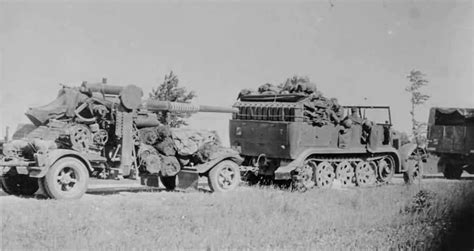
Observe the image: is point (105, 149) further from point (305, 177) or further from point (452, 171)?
point (452, 171)

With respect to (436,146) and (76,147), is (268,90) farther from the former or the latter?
(436,146)

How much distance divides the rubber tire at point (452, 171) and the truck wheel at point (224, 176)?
34.2 feet

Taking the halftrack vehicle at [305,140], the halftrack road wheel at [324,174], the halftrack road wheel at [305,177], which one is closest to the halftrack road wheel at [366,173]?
the halftrack vehicle at [305,140]

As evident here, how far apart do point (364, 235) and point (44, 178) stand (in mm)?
5669

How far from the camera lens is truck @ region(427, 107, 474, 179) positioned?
20.9m

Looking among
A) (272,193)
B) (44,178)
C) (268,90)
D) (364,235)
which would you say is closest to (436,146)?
(268,90)

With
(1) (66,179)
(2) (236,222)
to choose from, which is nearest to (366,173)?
(2) (236,222)

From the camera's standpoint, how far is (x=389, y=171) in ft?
58.0

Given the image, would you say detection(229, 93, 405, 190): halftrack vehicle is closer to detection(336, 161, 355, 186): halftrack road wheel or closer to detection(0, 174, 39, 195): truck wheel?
detection(336, 161, 355, 186): halftrack road wheel

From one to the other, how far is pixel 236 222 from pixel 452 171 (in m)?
14.1

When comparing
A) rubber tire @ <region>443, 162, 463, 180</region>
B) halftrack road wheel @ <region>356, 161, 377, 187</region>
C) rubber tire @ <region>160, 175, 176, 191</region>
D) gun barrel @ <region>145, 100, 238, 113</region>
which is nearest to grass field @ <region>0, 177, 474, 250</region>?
rubber tire @ <region>160, 175, 176, 191</region>

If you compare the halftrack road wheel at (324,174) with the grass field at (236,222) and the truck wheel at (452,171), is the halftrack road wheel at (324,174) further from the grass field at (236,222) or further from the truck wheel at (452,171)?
the truck wheel at (452,171)

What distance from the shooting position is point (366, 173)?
55.7ft

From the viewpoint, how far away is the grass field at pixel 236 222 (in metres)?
8.07
